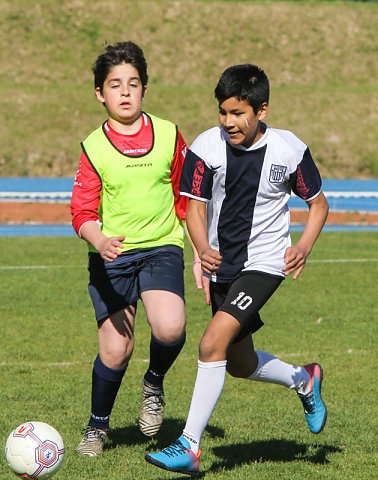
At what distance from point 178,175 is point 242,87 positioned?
2.88 feet

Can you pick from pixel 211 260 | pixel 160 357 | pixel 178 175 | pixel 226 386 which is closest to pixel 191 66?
pixel 226 386

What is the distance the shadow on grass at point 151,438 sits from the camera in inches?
199

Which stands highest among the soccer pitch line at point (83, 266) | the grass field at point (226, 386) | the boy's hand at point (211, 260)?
the boy's hand at point (211, 260)

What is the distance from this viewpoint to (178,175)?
5055 mm

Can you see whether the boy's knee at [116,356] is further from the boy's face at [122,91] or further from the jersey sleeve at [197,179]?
the boy's face at [122,91]

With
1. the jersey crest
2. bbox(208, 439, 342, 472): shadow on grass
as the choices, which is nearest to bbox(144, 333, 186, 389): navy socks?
bbox(208, 439, 342, 472): shadow on grass

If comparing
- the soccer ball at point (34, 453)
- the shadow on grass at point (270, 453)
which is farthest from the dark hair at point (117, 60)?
the shadow on grass at point (270, 453)

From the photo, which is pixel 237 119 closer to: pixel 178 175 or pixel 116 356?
pixel 178 175

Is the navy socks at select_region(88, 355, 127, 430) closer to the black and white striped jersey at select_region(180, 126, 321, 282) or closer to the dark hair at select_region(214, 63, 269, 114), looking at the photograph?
the black and white striped jersey at select_region(180, 126, 321, 282)

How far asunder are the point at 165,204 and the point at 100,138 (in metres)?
0.57

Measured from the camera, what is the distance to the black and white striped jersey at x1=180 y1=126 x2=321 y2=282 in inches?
177

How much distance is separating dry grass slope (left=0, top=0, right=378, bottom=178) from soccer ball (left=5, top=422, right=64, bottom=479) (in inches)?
1447

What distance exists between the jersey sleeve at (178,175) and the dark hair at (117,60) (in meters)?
0.49

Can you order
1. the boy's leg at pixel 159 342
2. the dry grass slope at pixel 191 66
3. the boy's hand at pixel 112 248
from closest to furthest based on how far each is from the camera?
the boy's hand at pixel 112 248 < the boy's leg at pixel 159 342 < the dry grass slope at pixel 191 66
